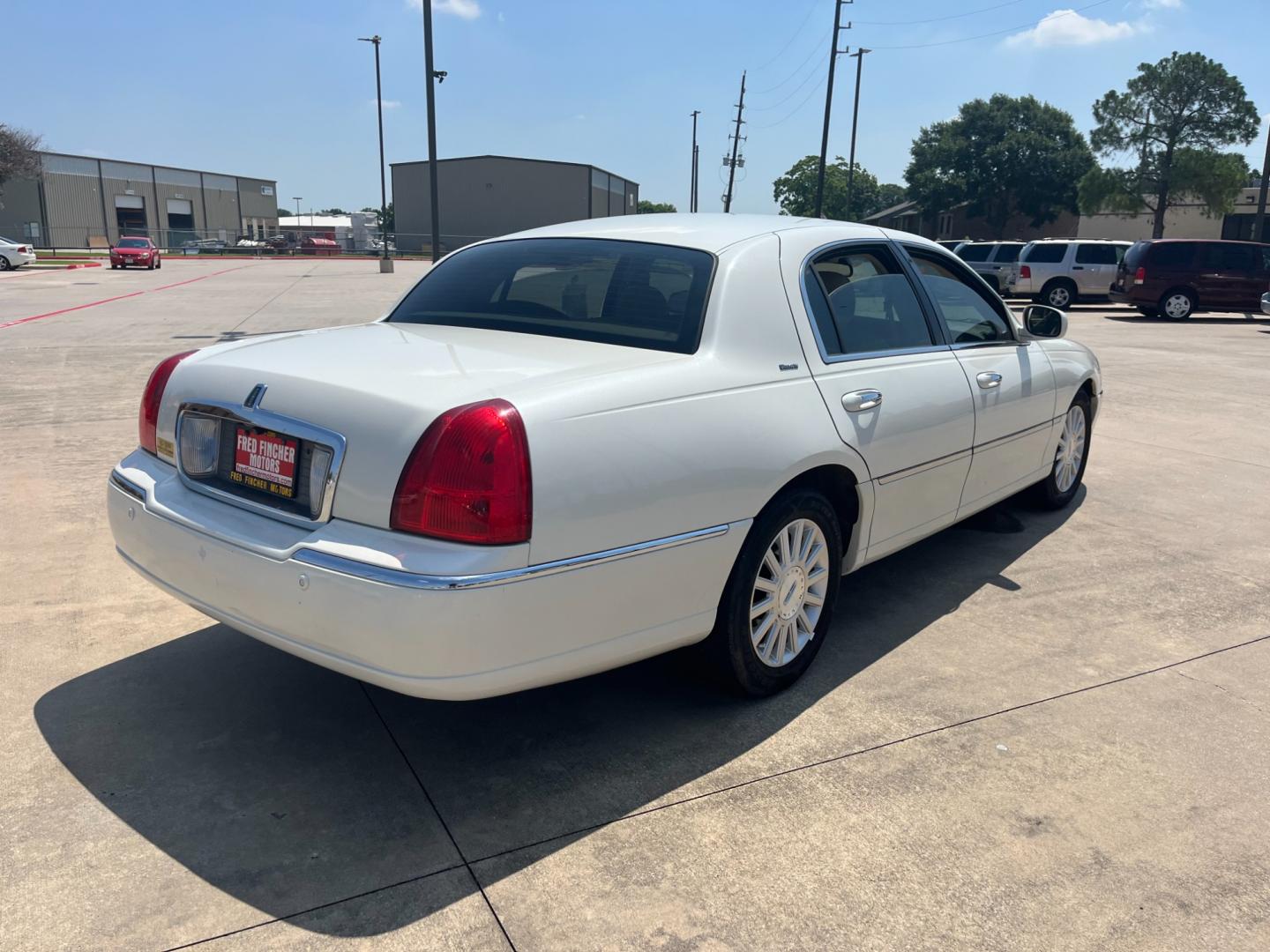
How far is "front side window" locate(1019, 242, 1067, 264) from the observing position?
24.0 m

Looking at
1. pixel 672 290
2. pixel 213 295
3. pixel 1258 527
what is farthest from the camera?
pixel 213 295

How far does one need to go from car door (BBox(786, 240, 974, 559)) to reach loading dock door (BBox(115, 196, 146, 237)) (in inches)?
3311

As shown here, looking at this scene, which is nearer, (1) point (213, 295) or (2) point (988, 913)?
(2) point (988, 913)

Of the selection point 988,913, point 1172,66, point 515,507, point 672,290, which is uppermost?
point 1172,66

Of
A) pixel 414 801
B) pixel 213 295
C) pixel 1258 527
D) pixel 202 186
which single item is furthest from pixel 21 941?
pixel 202 186

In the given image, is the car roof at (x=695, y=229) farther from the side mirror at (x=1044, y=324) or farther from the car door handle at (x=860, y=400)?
the side mirror at (x=1044, y=324)

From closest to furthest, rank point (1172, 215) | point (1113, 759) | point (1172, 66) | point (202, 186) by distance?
point (1113, 759), point (1172, 66), point (1172, 215), point (202, 186)

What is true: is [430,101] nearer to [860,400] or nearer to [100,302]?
[100,302]

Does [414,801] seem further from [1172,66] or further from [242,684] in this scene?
[1172,66]

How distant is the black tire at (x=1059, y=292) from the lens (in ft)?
79.2

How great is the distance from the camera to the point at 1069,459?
5.79 meters

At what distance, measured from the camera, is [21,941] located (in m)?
2.19

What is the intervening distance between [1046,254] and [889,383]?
2297 cm

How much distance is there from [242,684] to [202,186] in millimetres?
94900
